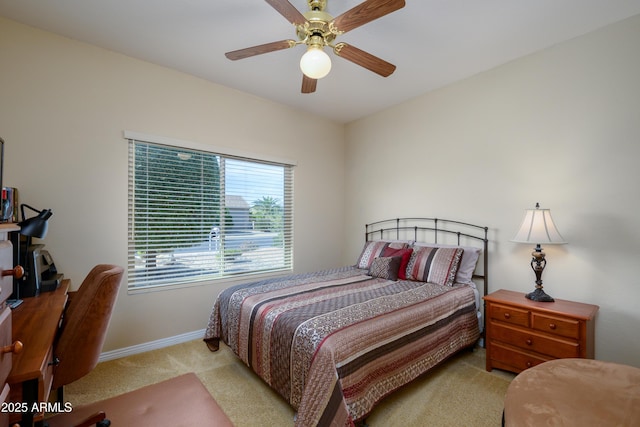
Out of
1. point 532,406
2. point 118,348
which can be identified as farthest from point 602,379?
point 118,348

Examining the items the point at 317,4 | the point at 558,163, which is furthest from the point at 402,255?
the point at 317,4

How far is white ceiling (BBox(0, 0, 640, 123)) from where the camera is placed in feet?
6.67

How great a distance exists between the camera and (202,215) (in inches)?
123

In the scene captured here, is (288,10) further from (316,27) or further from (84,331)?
(84,331)

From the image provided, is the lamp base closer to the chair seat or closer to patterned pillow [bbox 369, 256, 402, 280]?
patterned pillow [bbox 369, 256, 402, 280]

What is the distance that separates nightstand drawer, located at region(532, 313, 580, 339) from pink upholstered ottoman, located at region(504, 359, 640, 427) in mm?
739

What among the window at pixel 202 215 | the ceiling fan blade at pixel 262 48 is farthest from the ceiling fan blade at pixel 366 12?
the window at pixel 202 215

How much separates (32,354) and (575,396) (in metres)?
1.99

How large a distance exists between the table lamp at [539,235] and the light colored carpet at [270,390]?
0.72 m

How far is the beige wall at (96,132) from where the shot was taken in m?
2.26

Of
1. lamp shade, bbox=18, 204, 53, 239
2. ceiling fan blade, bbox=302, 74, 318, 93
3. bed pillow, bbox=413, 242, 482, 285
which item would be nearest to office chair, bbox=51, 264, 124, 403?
lamp shade, bbox=18, 204, 53, 239

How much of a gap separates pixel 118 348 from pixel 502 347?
10.9 feet

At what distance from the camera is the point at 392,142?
380cm

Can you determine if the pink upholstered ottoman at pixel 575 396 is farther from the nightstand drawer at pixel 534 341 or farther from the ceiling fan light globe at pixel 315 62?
the ceiling fan light globe at pixel 315 62
